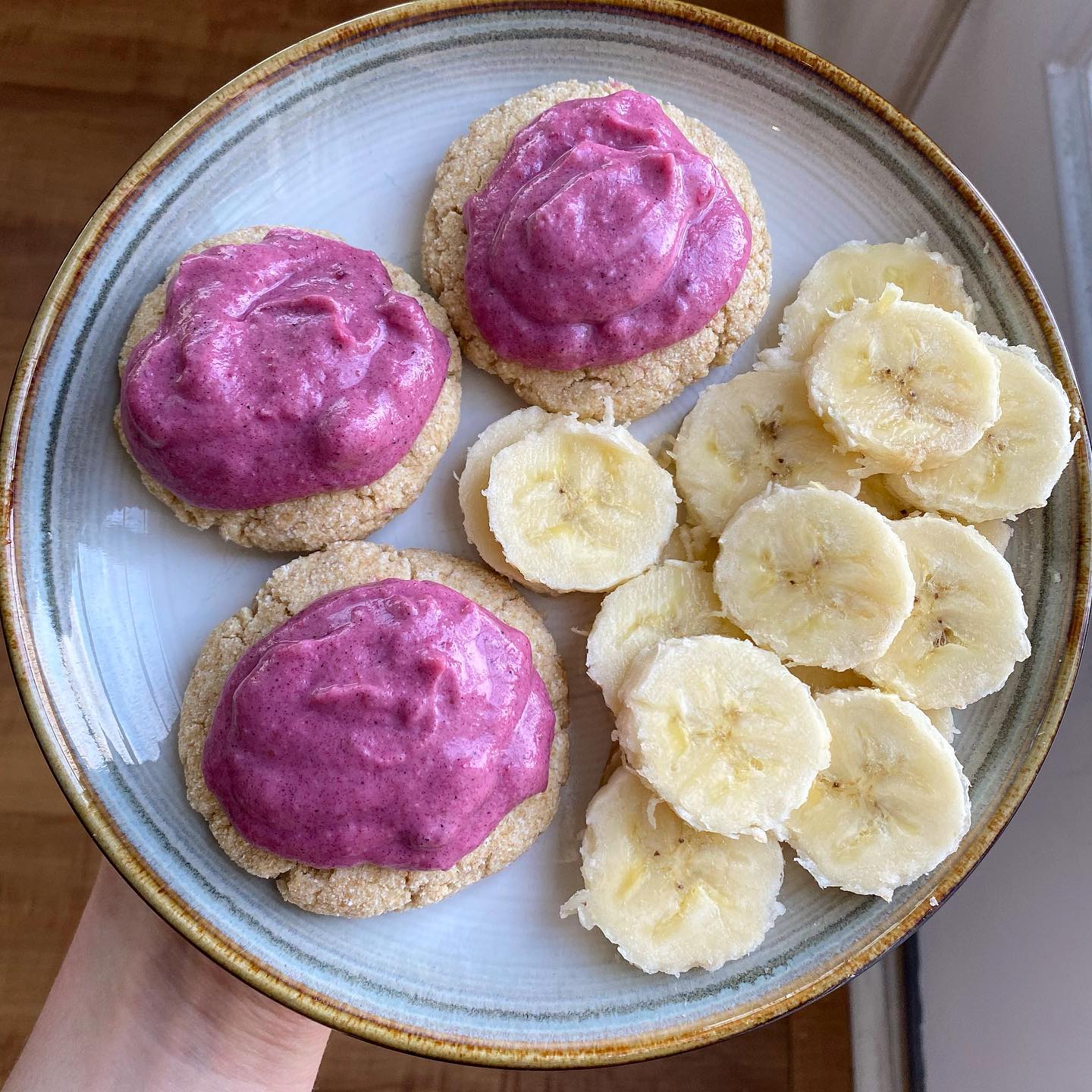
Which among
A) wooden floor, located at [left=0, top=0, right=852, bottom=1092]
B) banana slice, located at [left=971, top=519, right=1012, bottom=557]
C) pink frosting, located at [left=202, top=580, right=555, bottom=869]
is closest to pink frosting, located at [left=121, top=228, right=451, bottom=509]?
pink frosting, located at [left=202, top=580, right=555, bottom=869]

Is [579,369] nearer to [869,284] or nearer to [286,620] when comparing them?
[869,284]

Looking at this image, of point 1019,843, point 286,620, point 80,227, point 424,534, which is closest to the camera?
point 286,620

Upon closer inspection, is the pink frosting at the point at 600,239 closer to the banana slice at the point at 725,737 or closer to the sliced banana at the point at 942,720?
the banana slice at the point at 725,737

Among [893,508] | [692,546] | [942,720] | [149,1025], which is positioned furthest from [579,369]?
[149,1025]

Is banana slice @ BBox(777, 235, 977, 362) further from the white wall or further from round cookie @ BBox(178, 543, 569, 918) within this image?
round cookie @ BBox(178, 543, 569, 918)

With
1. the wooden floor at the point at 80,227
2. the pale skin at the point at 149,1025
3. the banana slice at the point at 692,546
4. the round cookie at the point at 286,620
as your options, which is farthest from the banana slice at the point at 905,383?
the pale skin at the point at 149,1025

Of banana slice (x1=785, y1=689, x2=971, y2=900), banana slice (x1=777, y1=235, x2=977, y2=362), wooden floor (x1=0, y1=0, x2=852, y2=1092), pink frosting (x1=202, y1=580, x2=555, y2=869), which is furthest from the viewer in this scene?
wooden floor (x1=0, y1=0, x2=852, y2=1092)
